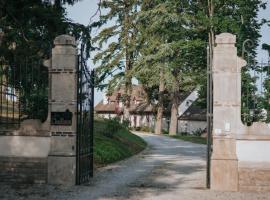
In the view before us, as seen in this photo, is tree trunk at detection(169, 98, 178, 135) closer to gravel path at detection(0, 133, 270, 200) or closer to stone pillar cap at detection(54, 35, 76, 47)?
gravel path at detection(0, 133, 270, 200)

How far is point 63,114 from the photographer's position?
13.3 metres

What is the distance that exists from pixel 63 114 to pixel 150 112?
63.6 m

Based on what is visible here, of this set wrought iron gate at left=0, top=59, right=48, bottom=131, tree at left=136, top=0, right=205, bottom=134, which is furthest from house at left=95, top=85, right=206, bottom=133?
wrought iron gate at left=0, top=59, right=48, bottom=131

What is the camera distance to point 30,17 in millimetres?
17688

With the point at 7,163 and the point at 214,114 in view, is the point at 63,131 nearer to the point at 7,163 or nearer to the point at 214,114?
the point at 7,163

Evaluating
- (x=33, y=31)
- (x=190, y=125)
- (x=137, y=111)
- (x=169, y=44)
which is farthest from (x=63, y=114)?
(x=137, y=111)

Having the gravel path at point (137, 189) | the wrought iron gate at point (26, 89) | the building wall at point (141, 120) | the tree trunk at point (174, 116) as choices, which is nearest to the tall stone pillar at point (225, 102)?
the gravel path at point (137, 189)

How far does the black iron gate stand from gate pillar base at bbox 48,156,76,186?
0.67 feet

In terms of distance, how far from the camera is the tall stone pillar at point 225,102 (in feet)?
42.3

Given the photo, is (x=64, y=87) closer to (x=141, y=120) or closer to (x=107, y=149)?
(x=107, y=149)

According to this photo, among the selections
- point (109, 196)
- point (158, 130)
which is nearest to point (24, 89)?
point (109, 196)

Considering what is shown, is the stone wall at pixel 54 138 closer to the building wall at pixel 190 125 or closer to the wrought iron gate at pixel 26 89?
the wrought iron gate at pixel 26 89

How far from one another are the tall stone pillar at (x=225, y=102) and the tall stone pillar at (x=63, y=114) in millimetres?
3633

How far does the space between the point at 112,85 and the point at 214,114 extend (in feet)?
131
